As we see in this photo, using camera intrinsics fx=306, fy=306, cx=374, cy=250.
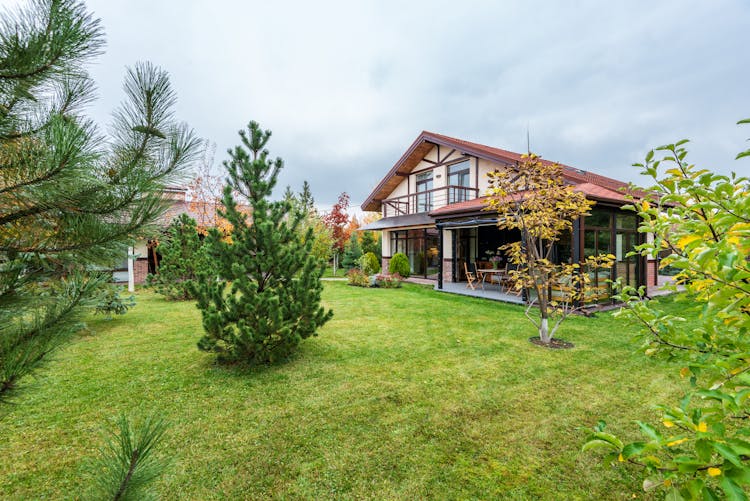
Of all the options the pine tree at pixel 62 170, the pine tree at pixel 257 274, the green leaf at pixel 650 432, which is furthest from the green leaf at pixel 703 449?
the pine tree at pixel 257 274

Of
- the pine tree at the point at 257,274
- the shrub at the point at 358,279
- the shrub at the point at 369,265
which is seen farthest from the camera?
the shrub at the point at 369,265

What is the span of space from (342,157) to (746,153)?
78.8ft

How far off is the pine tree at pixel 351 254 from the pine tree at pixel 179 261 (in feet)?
47.2

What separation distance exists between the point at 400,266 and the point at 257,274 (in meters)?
12.0

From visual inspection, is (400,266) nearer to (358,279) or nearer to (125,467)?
(358,279)

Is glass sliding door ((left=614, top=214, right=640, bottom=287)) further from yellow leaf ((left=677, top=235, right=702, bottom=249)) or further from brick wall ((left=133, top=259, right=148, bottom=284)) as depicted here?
brick wall ((left=133, top=259, right=148, bottom=284))

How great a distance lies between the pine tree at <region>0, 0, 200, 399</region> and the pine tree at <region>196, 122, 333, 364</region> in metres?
2.74

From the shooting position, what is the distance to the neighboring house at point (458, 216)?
8.92 meters

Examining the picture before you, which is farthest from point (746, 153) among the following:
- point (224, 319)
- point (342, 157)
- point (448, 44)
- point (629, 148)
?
point (342, 157)

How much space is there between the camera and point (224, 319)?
4250mm

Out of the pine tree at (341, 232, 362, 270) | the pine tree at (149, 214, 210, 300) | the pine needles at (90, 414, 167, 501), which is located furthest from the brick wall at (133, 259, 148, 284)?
the pine needles at (90, 414, 167, 501)

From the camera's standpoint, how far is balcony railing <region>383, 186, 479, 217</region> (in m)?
14.0

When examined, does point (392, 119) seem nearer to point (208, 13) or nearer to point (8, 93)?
point (208, 13)

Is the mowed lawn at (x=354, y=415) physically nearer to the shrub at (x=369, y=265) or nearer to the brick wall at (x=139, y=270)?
the brick wall at (x=139, y=270)
